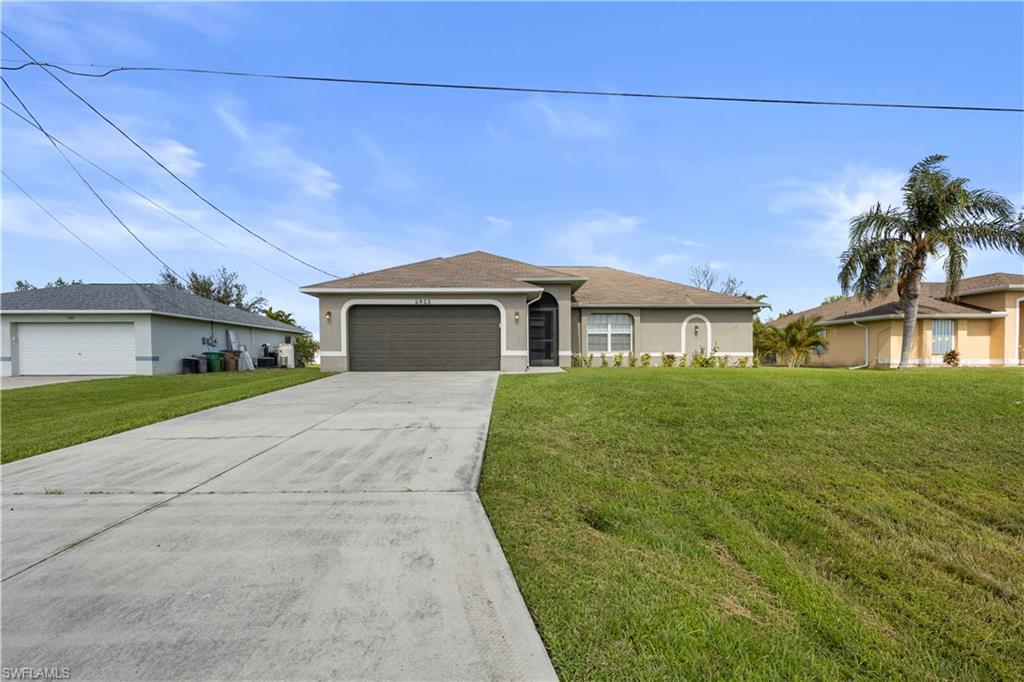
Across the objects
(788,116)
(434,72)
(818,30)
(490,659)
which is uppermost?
(818,30)

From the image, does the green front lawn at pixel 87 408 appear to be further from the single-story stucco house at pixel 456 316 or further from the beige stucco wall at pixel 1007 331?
the beige stucco wall at pixel 1007 331

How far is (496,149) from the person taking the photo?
51.5 ft

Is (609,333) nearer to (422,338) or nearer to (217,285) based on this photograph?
(422,338)

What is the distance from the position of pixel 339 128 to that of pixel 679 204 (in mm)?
13818

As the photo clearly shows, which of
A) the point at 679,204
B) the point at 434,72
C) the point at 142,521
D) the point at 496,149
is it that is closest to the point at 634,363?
the point at 679,204

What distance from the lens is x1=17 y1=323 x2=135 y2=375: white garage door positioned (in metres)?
17.6

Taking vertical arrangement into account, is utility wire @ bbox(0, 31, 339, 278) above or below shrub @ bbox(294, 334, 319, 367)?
above

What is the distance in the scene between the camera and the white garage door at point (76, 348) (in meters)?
17.6

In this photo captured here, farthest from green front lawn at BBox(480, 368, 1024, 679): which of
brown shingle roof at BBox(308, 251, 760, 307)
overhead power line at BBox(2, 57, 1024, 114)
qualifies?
brown shingle roof at BBox(308, 251, 760, 307)

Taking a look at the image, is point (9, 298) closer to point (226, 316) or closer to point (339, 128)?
point (226, 316)

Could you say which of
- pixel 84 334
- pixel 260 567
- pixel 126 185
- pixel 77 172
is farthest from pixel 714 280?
pixel 260 567

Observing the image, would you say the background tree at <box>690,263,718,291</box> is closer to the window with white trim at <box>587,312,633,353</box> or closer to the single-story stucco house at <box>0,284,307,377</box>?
the window with white trim at <box>587,312,633,353</box>

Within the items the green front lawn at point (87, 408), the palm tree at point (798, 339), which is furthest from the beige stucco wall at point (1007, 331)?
the green front lawn at point (87, 408)

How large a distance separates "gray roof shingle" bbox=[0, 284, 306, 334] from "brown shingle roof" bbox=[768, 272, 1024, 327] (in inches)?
1157
